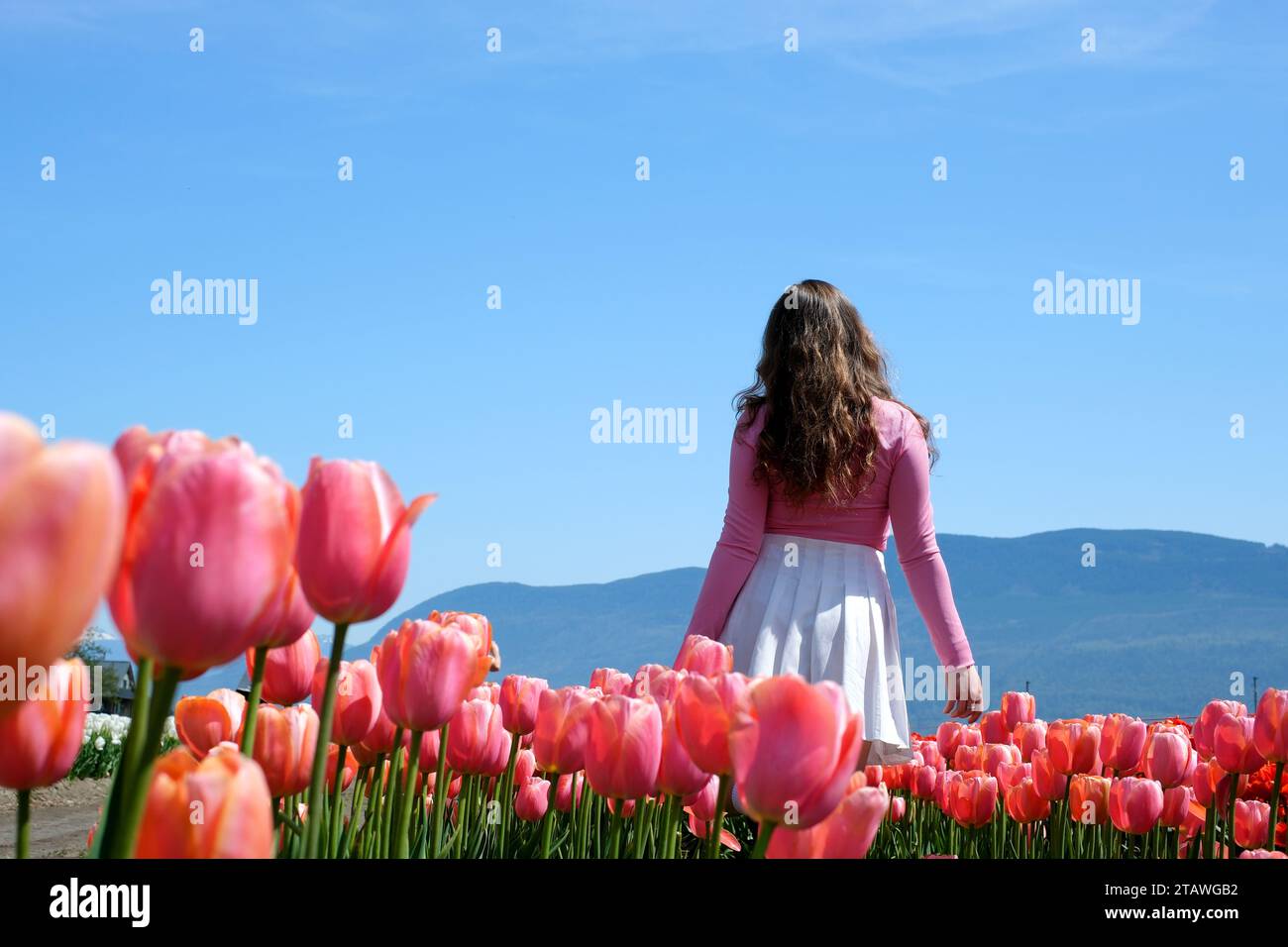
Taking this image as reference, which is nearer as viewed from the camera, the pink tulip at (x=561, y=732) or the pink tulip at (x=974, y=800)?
the pink tulip at (x=561, y=732)

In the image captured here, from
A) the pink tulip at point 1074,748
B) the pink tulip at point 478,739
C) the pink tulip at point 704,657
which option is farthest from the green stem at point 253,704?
the pink tulip at point 1074,748

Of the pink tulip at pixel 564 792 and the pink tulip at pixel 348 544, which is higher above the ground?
the pink tulip at pixel 348 544

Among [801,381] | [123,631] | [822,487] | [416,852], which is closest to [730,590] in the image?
[822,487]

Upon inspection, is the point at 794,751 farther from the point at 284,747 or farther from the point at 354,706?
the point at 354,706

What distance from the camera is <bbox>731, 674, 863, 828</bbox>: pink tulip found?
1.17 m

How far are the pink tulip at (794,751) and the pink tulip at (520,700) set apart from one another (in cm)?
169

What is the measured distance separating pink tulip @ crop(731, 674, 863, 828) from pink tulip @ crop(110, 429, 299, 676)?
487 mm

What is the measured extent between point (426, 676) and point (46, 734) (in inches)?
23.7

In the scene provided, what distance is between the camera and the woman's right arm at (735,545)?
4.79m

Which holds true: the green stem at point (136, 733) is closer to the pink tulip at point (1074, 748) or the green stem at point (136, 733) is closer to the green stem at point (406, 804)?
the green stem at point (406, 804)
